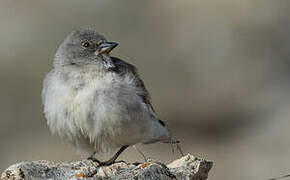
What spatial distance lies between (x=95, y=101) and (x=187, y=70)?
8218 mm

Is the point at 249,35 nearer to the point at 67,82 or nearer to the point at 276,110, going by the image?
the point at 276,110

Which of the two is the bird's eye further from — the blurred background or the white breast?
the blurred background

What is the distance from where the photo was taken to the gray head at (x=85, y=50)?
910 centimetres

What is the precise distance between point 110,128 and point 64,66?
3.49 feet

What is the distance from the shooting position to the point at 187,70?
16.5m

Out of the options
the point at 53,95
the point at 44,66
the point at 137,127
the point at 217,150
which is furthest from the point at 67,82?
the point at 44,66

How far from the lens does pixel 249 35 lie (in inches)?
690

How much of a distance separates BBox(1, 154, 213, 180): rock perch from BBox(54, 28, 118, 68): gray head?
1899mm

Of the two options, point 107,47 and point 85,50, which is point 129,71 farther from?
point 85,50

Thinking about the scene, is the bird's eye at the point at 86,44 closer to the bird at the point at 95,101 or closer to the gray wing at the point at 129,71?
the bird at the point at 95,101

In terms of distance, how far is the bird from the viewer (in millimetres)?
8516

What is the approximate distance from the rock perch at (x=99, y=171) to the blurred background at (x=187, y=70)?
702 cm

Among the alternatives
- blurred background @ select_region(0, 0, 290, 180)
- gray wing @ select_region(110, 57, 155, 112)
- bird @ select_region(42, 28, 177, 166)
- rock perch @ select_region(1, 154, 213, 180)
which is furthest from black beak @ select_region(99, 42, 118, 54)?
blurred background @ select_region(0, 0, 290, 180)

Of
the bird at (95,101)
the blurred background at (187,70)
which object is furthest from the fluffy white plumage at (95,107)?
the blurred background at (187,70)
